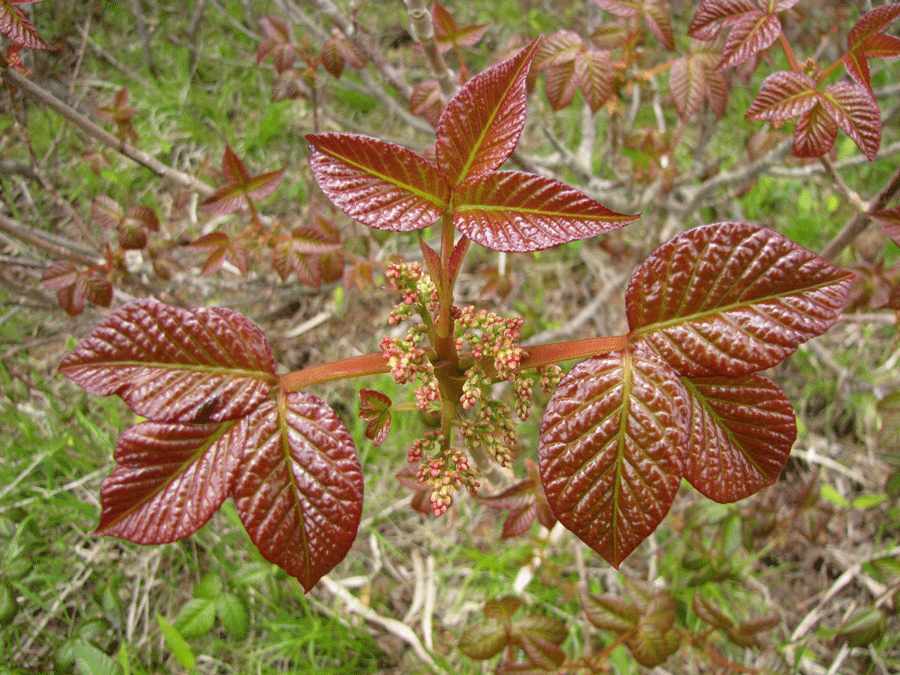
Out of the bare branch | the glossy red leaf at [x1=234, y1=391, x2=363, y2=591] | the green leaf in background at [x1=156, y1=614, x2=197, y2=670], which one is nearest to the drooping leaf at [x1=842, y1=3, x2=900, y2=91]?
the glossy red leaf at [x1=234, y1=391, x2=363, y2=591]

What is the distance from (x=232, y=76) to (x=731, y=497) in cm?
338

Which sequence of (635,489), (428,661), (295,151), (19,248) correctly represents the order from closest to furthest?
(635,489) < (428,661) < (19,248) < (295,151)

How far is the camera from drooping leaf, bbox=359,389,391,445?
93 centimetres

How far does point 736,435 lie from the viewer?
0.92 metres

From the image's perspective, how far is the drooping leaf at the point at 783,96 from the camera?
1.23 m

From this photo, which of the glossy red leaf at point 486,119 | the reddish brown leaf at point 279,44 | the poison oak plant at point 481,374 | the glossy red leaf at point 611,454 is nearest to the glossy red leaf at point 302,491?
the poison oak plant at point 481,374

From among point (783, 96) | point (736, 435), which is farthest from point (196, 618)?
point (783, 96)

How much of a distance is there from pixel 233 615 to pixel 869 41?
2.32 metres

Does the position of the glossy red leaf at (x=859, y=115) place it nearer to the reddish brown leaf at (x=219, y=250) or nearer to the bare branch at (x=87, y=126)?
the reddish brown leaf at (x=219, y=250)

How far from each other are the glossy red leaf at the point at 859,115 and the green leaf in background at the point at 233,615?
7.03 feet

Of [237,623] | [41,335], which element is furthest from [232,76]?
[237,623]

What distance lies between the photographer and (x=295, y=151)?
313cm

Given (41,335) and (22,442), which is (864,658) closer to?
(22,442)

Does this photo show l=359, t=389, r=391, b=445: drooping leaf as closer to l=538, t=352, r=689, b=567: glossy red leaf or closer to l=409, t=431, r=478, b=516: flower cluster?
l=409, t=431, r=478, b=516: flower cluster
